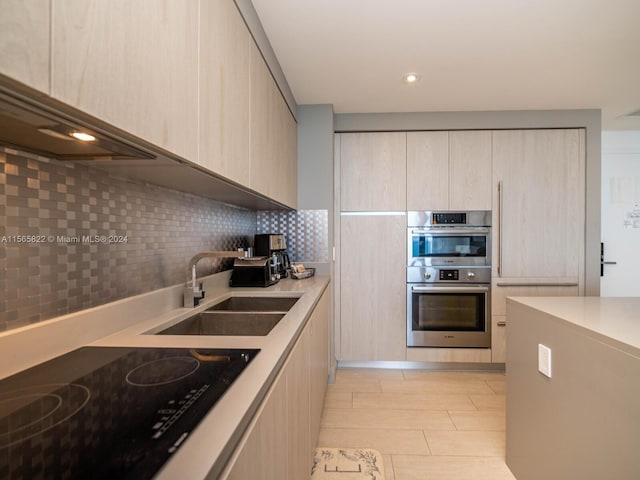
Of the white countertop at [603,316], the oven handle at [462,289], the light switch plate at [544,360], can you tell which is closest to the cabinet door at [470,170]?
the oven handle at [462,289]

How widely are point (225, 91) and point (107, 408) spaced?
43.8 inches

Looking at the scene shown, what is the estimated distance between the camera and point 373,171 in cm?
312

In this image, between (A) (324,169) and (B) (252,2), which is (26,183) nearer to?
(B) (252,2)

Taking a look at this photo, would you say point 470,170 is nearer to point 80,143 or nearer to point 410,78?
point 410,78

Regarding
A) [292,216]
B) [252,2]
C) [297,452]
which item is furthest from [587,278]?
[252,2]

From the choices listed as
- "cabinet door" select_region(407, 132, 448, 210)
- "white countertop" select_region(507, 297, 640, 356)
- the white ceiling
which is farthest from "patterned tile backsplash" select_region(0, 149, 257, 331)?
"cabinet door" select_region(407, 132, 448, 210)

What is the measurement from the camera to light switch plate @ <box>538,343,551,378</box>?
1413mm

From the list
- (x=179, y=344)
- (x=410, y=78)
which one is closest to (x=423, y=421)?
(x=179, y=344)

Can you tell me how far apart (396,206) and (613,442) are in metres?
2.27

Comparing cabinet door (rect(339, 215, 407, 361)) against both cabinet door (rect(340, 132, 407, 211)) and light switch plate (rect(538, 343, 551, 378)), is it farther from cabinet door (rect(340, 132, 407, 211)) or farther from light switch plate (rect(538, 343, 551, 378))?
light switch plate (rect(538, 343, 551, 378))

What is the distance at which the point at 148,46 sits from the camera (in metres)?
0.79

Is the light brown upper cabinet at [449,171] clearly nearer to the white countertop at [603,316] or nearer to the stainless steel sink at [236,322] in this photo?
the white countertop at [603,316]

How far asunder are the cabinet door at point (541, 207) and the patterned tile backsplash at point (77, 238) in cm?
281

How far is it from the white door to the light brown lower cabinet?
4.05 meters
